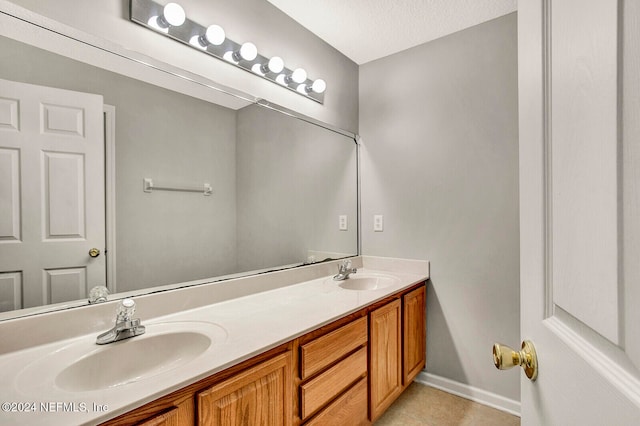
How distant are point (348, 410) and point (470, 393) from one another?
3.38 ft

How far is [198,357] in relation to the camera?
2.87 feet

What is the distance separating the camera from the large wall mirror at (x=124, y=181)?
3.12 ft

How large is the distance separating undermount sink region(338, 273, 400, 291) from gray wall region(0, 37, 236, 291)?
0.84 meters

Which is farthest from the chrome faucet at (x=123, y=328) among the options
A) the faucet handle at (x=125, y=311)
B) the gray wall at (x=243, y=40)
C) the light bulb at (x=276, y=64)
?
the light bulb at (x=276, y=64)

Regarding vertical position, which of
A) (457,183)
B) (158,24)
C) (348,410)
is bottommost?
(348,410)

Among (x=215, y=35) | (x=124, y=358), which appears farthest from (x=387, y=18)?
(x=124, y=358)

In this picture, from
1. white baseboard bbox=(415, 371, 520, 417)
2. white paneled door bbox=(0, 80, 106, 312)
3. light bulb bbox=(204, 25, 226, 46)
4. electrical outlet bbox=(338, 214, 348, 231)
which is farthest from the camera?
electrical outlet bbox=(338, 214, 348, 231)

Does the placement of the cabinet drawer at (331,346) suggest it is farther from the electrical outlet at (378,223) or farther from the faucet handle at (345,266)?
the electrical outlet at (378,223)

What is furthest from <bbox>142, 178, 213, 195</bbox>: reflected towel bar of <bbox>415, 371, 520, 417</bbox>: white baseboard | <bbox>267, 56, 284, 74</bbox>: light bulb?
<bbox>415, 371, 520, 417</bbox>: white baseboard

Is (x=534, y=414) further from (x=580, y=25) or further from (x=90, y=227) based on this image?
(x=90, y=227)

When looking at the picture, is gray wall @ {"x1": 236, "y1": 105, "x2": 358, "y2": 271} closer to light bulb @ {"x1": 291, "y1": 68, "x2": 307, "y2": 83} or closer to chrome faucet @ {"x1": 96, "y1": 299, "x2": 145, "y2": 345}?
light bulb @ {"x1": 291, "y1": 68, "x2": 307, "y2": 83}

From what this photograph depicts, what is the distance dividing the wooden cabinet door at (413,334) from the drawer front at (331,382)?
48 centimetres

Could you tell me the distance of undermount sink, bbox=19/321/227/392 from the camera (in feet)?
2.67

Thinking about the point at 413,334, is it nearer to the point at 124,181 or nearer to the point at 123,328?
the point at 123,328
